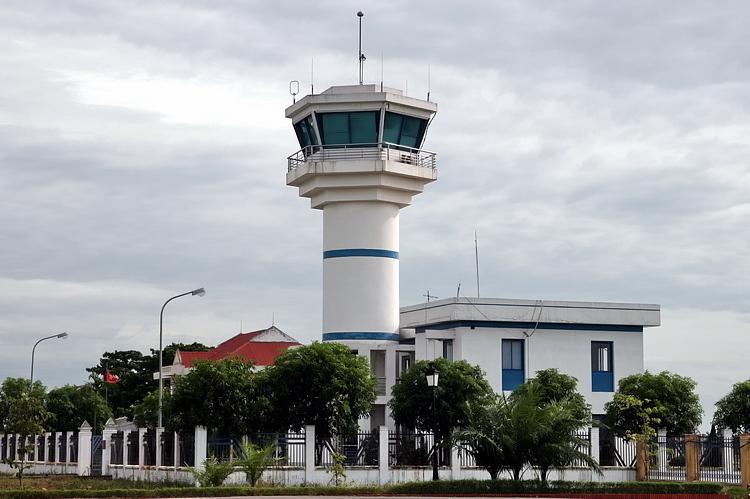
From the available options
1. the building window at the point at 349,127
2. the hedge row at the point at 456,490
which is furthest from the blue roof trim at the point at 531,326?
the hedge row at the point at 456,490

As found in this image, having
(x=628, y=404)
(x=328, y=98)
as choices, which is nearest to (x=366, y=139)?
(x=328, y=98)

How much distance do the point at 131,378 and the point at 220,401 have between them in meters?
52.8

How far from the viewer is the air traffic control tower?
5562cm

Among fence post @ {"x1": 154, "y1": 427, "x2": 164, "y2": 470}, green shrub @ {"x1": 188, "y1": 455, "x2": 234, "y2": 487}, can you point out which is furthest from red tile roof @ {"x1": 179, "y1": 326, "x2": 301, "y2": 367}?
green shrub @ {"x1": 188, "y1": 455, "x2": 234, "y2": 487}

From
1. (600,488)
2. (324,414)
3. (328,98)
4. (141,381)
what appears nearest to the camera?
(600,488)

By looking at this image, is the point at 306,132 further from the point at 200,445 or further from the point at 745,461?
the point at 745,461

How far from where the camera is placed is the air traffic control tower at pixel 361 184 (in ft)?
182

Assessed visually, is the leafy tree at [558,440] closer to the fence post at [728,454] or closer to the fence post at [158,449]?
the fence post at [728,454]

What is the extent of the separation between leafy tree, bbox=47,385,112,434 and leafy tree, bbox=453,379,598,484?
45112 millimetres

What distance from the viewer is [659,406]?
49.8 metres

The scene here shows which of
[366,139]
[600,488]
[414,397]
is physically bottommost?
[600,488]

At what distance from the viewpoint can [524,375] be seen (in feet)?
184

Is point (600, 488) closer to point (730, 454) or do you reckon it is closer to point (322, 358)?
point (730, 454)

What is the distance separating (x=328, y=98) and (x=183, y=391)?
1670 centimetres
